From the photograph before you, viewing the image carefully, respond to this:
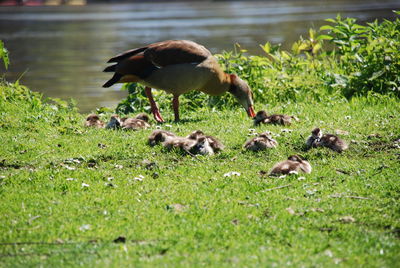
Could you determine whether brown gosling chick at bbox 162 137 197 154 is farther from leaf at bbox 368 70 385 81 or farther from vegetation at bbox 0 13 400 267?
leaf at bbox 368 70 385 81

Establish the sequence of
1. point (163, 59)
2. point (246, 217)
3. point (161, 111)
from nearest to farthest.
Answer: point (246, 217) → point (163, 59) → point (161, 111)

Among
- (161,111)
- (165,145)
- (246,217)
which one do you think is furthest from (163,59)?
(246,217)

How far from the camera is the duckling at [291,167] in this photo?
293 inches

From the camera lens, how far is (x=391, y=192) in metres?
6.76

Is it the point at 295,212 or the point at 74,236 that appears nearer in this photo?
the point at 74,236

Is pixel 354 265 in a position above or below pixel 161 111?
above

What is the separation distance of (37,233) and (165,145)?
3.14 metres

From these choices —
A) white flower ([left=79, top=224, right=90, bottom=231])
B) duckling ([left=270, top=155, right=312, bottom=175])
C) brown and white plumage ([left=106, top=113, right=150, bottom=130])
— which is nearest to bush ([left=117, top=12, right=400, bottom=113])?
brown and white plumage ([left=106, top=113, right=150, bottom=130])

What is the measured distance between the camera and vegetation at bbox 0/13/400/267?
535 centimetres

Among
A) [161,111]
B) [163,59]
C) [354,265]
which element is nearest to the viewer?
[354,265]

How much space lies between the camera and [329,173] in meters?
7.55

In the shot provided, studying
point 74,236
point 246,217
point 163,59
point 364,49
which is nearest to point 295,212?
point 246,217

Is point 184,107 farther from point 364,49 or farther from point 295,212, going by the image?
point 295,212

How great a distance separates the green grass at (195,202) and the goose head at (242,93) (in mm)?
1752
